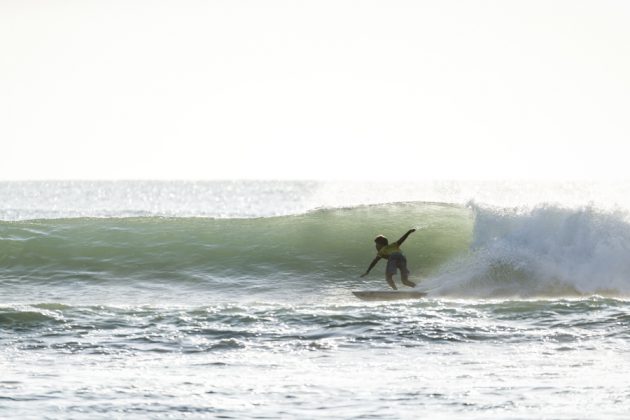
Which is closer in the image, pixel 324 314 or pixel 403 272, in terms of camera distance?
pixel 324 314

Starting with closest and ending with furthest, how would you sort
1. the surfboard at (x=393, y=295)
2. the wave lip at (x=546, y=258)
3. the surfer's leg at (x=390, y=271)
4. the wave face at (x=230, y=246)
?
the surfboard at (x=393, y=295)
the surfer's leg at (x=390, y=271)
the wave lip at (x=546, y=258)
the wave face at (x=230, y=246)

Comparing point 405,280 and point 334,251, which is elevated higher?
point 334,251

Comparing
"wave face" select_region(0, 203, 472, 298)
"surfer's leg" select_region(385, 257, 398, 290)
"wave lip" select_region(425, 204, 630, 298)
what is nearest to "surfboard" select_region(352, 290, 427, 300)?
"surfer's leg" select_region(385, 257, 398, 290)

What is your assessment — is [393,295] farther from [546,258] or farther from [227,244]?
[227,244]

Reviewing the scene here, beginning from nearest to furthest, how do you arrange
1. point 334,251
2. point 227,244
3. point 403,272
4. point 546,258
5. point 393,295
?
1. point 393,295
2. point 403,272
3. point 546,258
4. point 334,251
5. point 227,244

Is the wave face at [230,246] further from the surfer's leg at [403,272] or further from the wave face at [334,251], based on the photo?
the surfer's leg at [403,272]

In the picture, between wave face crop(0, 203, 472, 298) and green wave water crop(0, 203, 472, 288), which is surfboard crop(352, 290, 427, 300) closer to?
wave face crop(0, 203, 472, 298)

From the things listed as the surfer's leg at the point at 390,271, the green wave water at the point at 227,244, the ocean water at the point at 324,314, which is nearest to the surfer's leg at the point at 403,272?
the surfer's leg at the point at 390,271

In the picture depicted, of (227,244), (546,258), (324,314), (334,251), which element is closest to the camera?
(324,314)

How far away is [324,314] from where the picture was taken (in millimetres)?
14484

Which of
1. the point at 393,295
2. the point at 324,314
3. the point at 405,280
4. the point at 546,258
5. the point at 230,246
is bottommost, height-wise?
the point at 324,314

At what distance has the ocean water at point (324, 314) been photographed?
29.5ft

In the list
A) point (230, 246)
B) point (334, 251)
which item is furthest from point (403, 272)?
point (230, 246)

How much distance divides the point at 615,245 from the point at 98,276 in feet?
35.1
